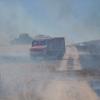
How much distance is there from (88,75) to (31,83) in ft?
16.5

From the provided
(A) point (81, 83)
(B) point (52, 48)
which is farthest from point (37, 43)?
(A) point (81, 83)

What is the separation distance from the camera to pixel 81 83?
13.9 metres

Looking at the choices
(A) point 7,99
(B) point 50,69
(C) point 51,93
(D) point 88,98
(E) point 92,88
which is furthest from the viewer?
(B) point 50,69

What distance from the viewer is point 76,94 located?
36.9ft

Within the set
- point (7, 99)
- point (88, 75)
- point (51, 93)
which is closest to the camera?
point (7, 99)

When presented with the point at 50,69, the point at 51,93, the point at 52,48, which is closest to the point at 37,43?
the point at 52,48

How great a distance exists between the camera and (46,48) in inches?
1116

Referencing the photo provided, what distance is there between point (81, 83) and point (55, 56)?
55.6ft

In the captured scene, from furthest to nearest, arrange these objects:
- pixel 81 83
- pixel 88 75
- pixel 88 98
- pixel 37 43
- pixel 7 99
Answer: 1. pixel 37 43
2. pixel 88 75
3. pixel 81 83
4. pixel 88 98
5. pixel 7 99

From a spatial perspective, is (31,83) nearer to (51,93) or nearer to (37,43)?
(51,93)

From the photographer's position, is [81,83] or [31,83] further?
[81,83]

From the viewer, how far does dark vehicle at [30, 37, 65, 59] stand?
1097 inches

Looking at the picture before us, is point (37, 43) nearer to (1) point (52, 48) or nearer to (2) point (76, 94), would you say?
(1) point (52, 48)

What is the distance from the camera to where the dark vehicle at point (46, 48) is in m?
27.9
